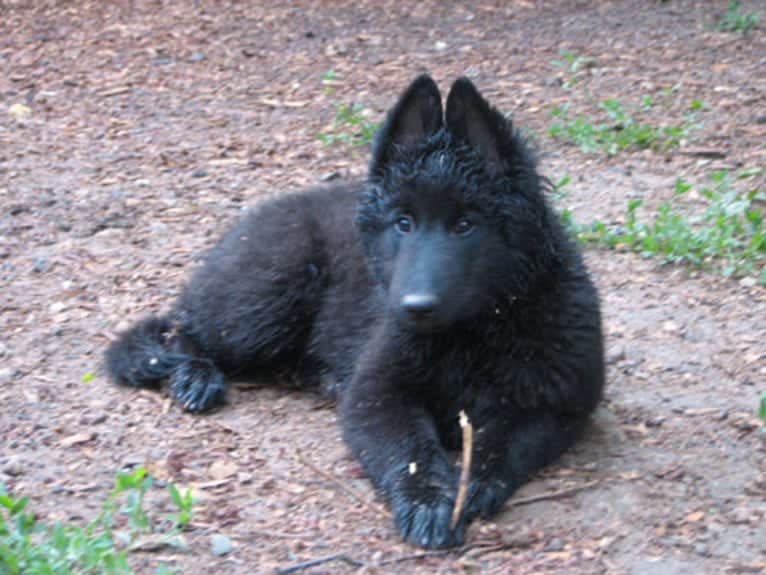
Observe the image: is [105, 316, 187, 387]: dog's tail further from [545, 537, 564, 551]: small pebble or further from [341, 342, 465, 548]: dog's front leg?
[545, 537, 564, 551]: small pebble

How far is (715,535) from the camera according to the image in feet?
12.6

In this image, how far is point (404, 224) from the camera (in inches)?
170

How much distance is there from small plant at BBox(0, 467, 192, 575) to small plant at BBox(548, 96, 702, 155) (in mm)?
4746

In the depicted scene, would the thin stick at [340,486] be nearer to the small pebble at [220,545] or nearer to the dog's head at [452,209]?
the small pebble at [220,545]

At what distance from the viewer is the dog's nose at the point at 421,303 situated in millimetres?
4070

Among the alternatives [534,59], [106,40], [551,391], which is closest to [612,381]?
[551,391]

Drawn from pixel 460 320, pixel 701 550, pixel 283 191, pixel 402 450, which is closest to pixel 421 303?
pixel 460 320

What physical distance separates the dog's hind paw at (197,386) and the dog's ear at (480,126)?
1616 mm

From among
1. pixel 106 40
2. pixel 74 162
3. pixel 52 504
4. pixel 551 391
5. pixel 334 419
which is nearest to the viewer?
pixel 52 504

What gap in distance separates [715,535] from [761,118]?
490cm

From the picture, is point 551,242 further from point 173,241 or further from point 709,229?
point 173,241

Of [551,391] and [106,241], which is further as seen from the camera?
[106,241]

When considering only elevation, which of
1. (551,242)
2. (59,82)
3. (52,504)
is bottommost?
(59,82)

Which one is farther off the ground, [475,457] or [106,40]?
[475,457]
